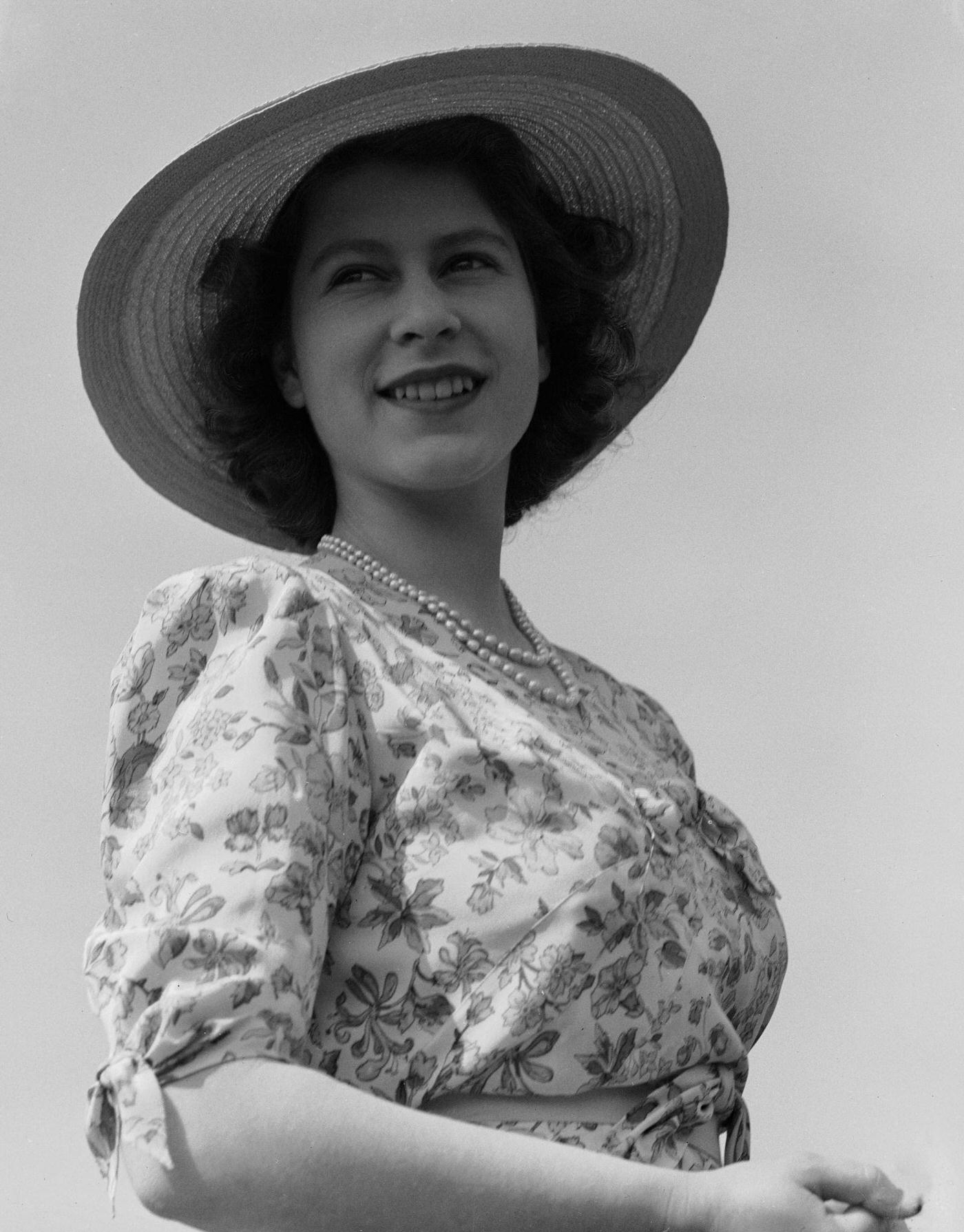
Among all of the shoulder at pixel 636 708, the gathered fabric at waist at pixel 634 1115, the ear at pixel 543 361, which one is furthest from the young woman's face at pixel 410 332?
the gathered fabric at waist at pixel 634 1115

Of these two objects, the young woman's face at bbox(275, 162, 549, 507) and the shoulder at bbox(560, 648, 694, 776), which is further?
the shoulder at bbox(560, 648, 694, 776)

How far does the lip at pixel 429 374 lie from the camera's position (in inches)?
76.9

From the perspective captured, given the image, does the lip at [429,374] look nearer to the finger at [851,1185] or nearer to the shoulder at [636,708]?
the shoulder at [636,708]

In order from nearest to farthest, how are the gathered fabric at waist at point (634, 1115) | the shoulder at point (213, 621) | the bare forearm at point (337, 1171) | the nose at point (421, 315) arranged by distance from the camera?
the bare forearm at point (337, 1171) < the gathered fabric at waist at point (634, 1115) < the shoulder at point (213, 621) < the nose at point (421, 315)

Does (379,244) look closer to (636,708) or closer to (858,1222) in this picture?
(636,708)

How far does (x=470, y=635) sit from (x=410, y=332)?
1.14 feet

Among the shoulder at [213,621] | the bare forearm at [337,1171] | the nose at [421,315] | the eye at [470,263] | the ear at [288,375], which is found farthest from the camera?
the ear at [288,375]

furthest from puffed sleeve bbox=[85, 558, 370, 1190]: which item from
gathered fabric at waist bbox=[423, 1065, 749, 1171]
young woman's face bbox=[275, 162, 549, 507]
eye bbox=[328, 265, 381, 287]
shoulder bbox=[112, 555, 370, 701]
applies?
eye bbox=[328, 265, 381, 287]

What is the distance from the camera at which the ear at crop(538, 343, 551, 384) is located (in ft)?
7.60

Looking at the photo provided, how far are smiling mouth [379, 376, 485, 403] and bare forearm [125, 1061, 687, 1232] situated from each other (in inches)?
33.6

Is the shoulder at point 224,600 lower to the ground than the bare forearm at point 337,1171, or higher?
higher

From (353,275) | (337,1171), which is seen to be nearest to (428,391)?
(353,275)

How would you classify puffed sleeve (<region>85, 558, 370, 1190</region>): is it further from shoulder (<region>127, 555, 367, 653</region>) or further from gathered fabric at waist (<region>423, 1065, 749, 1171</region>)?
gathered fabric at waist (<region>423, 1065, 749, 1171</region>)

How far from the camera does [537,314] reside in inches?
89.2
